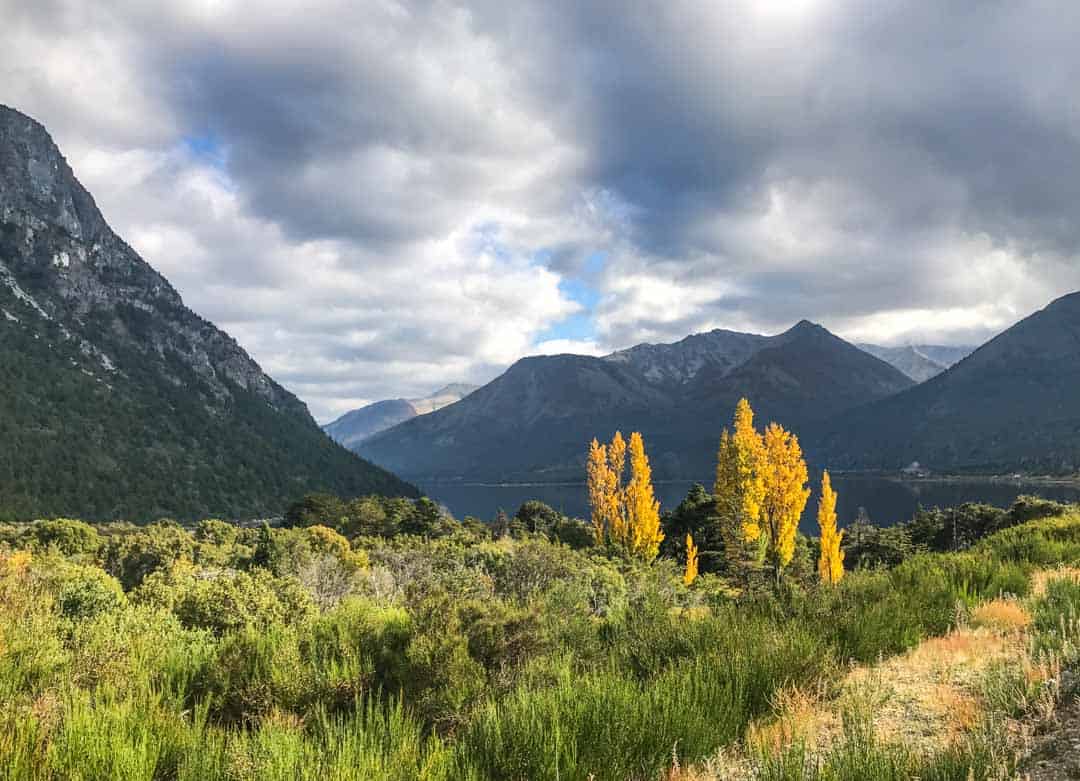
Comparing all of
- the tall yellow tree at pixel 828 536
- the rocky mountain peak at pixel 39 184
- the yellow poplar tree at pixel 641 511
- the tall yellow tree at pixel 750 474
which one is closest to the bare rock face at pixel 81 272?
the rocky mountain peak at pixel 39 184

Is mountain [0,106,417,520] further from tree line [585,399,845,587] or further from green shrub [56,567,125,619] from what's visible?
tree line [585,399,845,587]

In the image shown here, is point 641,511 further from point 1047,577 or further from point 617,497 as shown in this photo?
point 1047,577

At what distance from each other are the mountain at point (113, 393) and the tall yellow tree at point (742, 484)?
75.2 m

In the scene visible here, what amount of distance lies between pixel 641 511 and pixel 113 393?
103 metres

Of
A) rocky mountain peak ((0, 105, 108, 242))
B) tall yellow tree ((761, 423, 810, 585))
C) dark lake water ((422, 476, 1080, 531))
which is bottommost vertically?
dark lake water ((422, 476, 1080, 531))

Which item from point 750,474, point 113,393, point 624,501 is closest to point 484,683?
point 750,474

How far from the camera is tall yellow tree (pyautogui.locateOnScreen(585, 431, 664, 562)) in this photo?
34312 mm

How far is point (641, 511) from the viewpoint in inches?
1352

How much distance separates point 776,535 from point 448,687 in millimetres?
23002

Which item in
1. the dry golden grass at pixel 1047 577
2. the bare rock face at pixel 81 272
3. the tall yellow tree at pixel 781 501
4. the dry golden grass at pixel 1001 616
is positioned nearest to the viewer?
the dry golden grass at pixel 1001 616

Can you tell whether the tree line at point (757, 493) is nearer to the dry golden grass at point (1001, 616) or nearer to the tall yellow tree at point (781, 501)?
the tall yellow tree at point (781, 501)

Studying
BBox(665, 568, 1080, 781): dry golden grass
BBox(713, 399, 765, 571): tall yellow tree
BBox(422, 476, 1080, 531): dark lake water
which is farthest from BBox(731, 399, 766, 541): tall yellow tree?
BBox(422, 476, 1080, 531): dark lake water

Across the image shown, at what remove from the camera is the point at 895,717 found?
4781mm

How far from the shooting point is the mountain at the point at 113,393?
80.1 m
